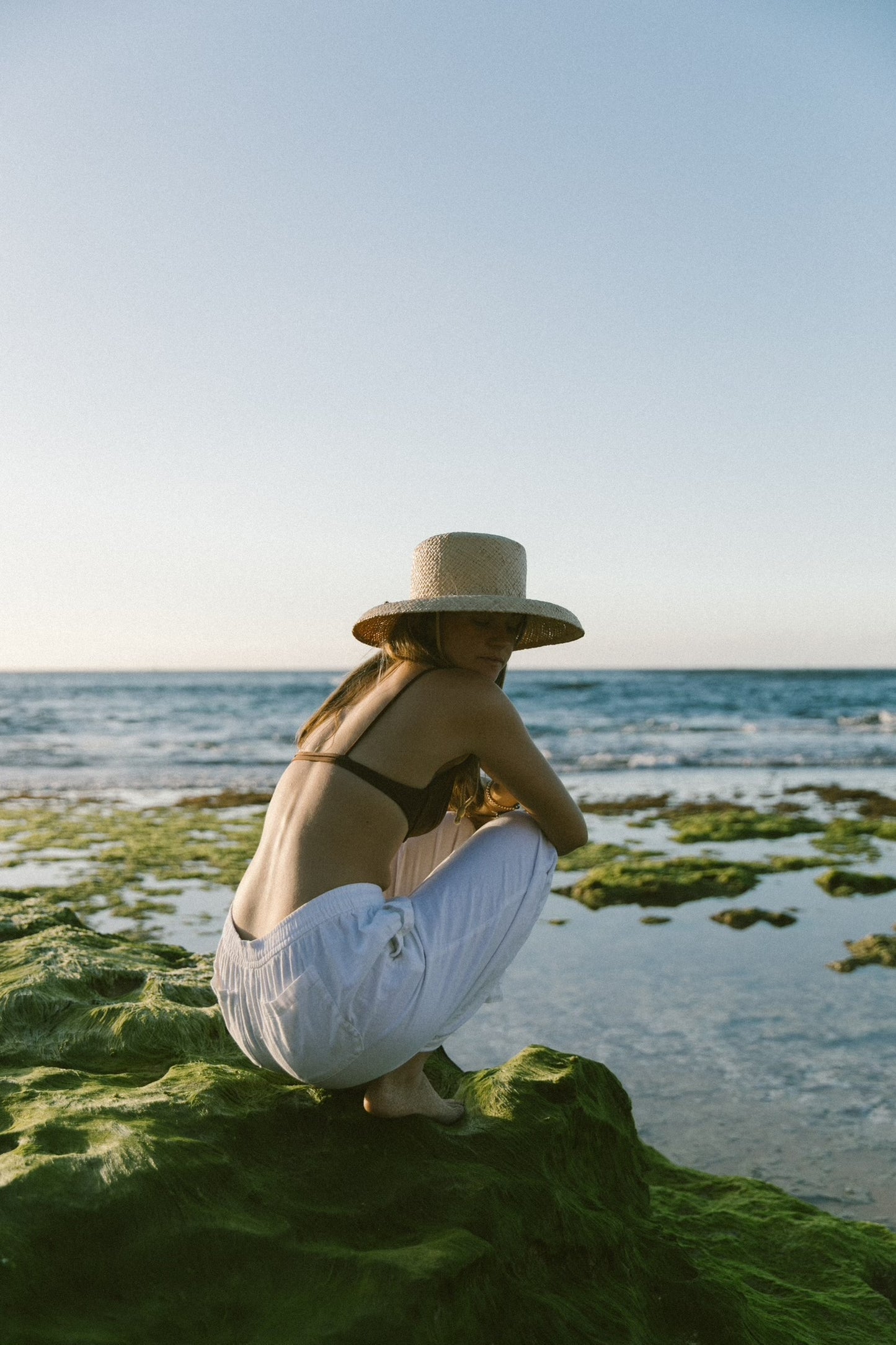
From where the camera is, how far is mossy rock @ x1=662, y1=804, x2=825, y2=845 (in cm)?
1047

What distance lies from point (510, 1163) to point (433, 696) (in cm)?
124

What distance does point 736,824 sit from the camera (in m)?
11.0

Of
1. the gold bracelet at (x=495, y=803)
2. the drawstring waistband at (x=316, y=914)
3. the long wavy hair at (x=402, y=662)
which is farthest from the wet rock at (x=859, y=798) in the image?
the drawstring waistband at (x=316, y=914)

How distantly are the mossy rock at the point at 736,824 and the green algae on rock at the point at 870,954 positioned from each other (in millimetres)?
3758

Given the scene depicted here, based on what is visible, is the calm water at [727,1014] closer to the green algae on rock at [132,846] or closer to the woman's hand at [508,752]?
the green algae on rock at [132,846]

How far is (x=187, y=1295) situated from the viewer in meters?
1.89

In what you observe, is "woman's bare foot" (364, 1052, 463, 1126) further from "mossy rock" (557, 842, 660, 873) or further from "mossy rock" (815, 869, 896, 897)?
"mossy rock" (557, 842, 660, 873)

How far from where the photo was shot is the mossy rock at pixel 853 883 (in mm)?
7883

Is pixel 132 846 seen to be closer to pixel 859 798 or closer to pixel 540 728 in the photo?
pixel 859 798

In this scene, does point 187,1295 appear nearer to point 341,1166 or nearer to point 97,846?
point 341,1166

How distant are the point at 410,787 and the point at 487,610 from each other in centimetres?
57

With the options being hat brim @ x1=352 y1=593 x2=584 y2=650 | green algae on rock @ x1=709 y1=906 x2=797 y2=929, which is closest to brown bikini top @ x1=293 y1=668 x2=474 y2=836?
hat brim @ x1=352 y1=593 x2=584 y2=650

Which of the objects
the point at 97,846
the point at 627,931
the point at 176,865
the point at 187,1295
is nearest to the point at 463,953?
the point at 187,1295

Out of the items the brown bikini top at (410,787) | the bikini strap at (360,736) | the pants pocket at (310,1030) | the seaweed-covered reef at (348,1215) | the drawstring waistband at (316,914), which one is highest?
the bikini strap at (360,736)
